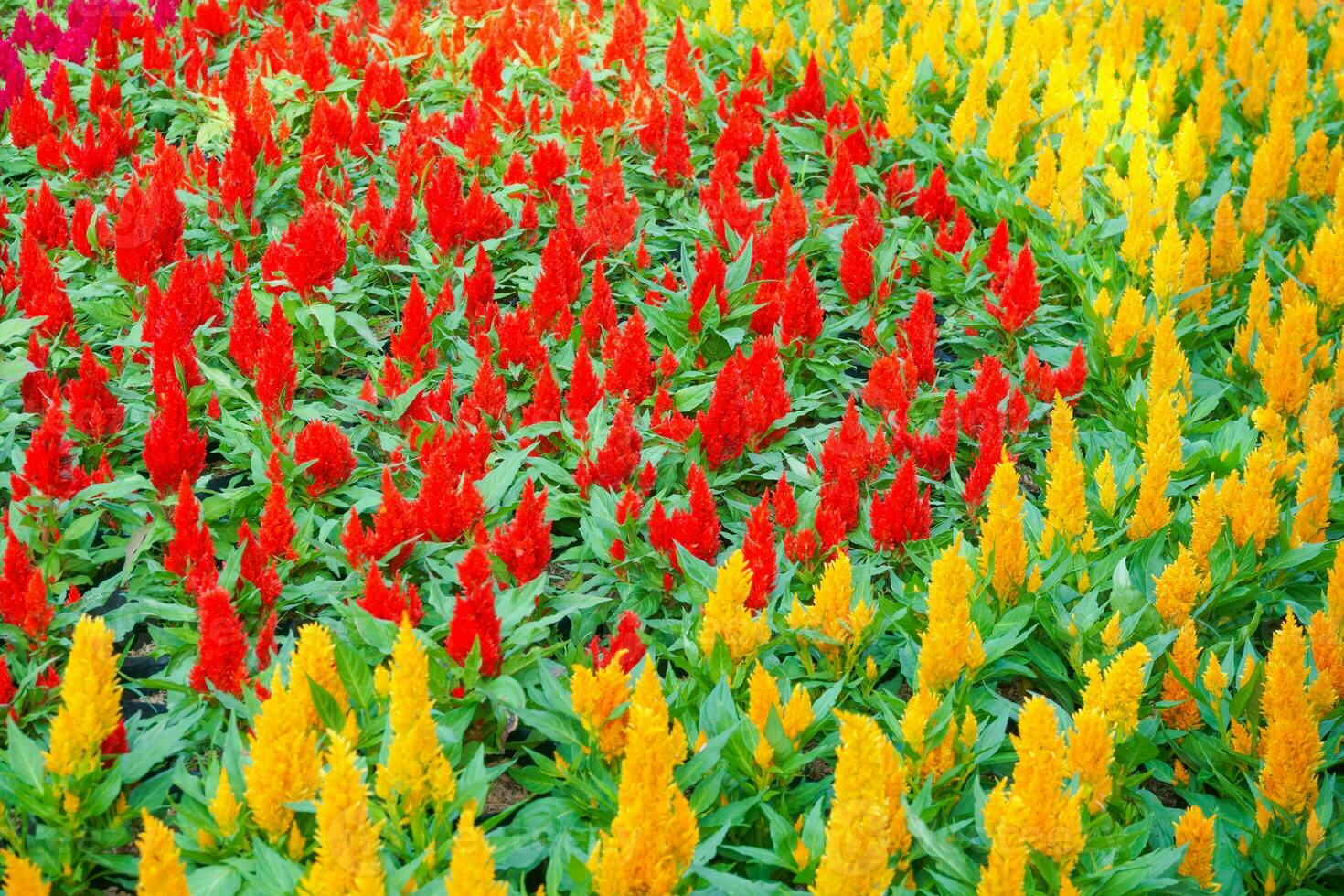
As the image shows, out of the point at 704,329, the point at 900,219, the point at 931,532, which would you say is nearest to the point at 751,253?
the point at 704,329

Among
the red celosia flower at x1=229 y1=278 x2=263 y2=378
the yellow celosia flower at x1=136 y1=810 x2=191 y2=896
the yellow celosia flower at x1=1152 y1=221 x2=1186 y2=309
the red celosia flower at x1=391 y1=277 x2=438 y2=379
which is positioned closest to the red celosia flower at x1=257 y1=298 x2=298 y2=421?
the red celosia flower at x1=229 y1=278 x2=263 y2=378

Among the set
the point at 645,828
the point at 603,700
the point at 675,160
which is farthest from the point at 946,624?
the point at 675,160

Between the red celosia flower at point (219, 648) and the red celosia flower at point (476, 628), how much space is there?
17.9 inches

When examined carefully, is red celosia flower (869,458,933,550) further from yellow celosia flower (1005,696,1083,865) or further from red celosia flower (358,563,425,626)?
red celosia flower (358,563,425,626)

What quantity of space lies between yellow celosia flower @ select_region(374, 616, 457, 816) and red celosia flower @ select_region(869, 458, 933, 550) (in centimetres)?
151

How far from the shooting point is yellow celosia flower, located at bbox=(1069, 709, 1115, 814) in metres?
2.40

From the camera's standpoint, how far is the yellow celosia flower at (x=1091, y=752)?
2.40 metres

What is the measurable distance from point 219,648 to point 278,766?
0.50 meters

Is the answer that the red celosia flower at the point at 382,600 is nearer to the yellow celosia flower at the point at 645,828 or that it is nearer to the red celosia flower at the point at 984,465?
the yellow celosia flower at the point at 645,828

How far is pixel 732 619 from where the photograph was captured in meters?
2.85

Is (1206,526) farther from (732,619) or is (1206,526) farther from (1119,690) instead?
(732,619)

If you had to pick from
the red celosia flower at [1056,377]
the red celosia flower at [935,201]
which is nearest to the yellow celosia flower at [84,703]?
the red celosia flower at [1056,377]

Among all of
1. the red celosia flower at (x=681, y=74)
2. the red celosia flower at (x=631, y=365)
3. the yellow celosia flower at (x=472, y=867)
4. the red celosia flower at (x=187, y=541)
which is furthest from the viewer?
the red celosia flower at (x=681, y=74)

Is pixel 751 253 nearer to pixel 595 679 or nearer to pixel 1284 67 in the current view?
pixel 595 679
